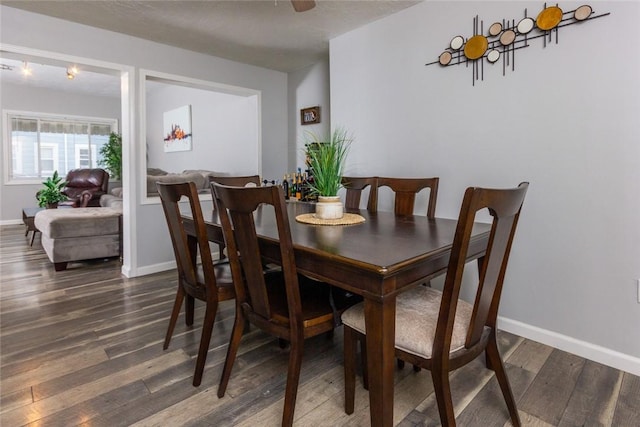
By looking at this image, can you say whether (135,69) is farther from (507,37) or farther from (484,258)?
(484,258)

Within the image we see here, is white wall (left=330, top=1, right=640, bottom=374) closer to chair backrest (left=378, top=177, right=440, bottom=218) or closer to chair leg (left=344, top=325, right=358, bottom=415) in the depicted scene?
chair backrest (left=378, top=177, right=440, bottom=218)

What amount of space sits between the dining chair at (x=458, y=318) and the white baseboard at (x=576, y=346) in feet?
2.91

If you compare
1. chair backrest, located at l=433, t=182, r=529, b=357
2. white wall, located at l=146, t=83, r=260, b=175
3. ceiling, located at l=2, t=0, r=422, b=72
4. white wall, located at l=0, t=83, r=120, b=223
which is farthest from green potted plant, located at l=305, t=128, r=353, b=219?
white wall, located at l=0, t=83, r=120, b=223

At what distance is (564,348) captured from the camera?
2.04 meters

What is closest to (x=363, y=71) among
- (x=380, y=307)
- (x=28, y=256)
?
(x=380, y=307)

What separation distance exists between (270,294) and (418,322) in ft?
2.24

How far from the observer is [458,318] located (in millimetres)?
1333

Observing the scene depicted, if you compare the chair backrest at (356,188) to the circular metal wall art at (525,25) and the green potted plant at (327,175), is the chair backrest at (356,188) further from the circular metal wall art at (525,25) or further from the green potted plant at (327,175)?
the circular metal wall art at (525,25)

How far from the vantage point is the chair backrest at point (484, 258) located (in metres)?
1.01

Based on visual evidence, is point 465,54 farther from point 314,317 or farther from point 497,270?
point 314,317

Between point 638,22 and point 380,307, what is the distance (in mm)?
1957

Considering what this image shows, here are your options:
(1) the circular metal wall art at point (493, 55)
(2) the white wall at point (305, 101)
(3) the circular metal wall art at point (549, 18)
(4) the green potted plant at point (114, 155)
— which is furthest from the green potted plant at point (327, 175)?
(4) the green potted plant at point (114, 155)

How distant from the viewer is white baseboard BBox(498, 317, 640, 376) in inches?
71.9

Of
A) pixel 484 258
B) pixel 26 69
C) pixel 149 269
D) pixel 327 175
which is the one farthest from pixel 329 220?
pixel 26 69
